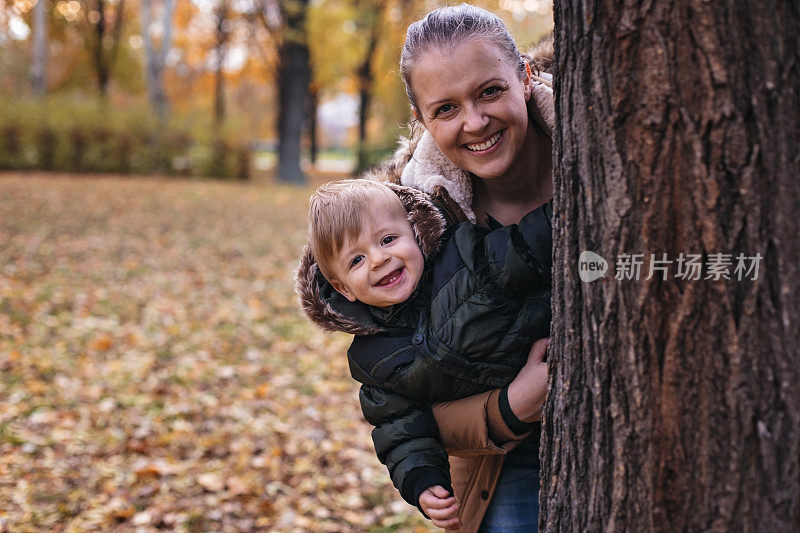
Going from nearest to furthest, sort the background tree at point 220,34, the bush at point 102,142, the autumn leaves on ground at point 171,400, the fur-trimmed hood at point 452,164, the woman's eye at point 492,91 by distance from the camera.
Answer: the woman's eye at point 492,91 < the fur-trimmed hood at point 452,164 < the autumn leaves on ground at point 171,400 < the bush at point 102,142 < the background tree at point 220,34

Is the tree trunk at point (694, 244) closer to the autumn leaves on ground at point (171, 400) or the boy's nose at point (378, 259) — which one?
the boy's nose at point (378, 259)

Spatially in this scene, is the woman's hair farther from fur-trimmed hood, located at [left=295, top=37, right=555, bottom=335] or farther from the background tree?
the background tree

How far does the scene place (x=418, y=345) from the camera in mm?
1885

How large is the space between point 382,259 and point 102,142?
60.6ft

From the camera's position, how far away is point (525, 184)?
2094mm

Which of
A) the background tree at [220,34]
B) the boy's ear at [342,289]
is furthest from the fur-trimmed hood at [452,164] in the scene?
the background tree at [220,34]

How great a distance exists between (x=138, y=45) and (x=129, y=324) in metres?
31.6

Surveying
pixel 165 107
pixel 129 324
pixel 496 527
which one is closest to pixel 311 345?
pixel 129 324

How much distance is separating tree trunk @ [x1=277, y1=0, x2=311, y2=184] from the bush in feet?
5.78

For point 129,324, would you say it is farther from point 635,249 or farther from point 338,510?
point 635,249

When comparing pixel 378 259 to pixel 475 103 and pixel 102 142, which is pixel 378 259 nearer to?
pixel 475 103

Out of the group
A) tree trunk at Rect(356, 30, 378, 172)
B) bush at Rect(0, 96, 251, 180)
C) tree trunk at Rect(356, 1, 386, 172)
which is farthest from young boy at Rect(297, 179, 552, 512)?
tree trunk at Rect(356, 30, 378, 172)

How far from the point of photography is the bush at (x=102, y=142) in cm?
1711

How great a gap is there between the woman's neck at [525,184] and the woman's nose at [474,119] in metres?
0.21
